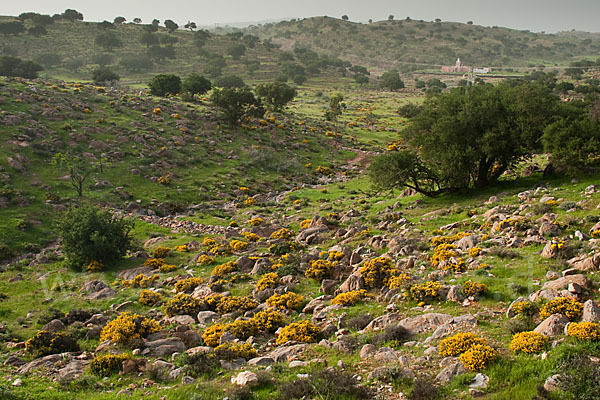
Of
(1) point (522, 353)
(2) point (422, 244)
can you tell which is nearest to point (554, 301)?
(1) point (522, 353)

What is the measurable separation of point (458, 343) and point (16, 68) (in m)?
95.3

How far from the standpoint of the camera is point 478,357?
32.7 feet

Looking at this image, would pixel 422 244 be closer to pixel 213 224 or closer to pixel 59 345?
pixel 59 345

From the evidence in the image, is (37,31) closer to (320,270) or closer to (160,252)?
(160,252)

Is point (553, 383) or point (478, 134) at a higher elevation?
point (478, 134)

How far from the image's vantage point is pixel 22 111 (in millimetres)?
45969

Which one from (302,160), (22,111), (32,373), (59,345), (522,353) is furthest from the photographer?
(302,160)

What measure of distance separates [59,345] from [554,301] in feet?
53.5

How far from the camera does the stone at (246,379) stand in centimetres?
1058

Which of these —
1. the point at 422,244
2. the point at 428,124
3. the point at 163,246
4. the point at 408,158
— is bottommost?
the point at 163,246

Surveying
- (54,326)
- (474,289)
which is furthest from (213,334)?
(474,289)

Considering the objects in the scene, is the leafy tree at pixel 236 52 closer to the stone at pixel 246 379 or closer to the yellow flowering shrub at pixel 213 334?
the yellow flowering shrub at pixel 213 334

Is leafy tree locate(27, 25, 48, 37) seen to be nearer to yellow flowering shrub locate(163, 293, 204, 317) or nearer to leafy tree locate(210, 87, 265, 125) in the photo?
leafy tree locate(210, 87, 265, 125)

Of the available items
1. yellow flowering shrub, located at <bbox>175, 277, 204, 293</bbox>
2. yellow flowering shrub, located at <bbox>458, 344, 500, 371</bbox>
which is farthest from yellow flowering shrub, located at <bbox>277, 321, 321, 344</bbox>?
yellow flowering shrub, located at <bbox>175, 277, 204, 293</bbox>
